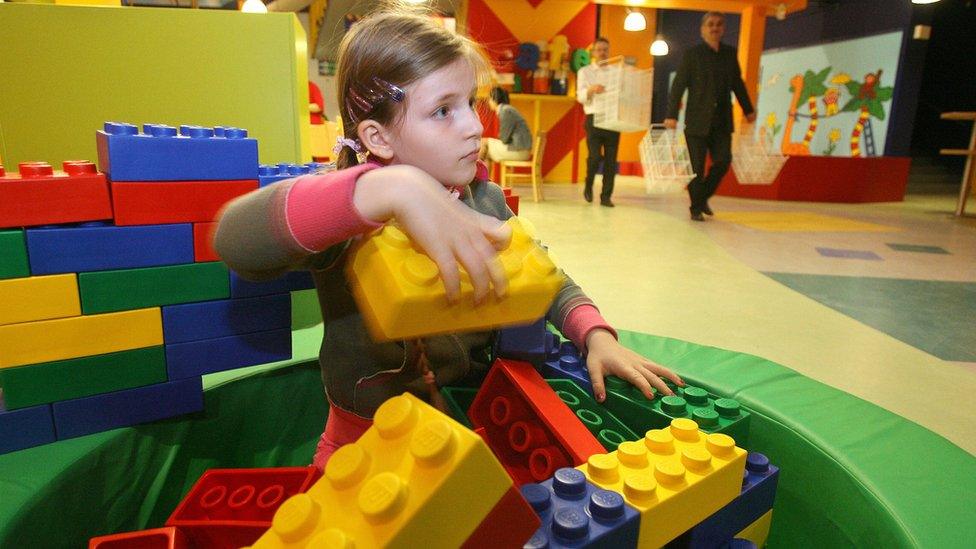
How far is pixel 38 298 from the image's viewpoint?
768 millimetres

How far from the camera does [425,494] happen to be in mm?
412

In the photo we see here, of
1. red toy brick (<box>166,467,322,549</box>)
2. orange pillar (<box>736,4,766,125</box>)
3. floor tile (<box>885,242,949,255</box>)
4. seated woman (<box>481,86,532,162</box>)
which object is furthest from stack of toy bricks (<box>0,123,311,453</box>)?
orange pillar (<box>736,4,766,125</box>)

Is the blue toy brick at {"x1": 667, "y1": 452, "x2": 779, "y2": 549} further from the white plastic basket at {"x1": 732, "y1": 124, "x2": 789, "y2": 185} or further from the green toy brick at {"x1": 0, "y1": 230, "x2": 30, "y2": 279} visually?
the white plastic basket at {"x1": 732, "y1": 124, "x2": 789, "y2": 185}

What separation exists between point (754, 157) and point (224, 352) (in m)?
5.11

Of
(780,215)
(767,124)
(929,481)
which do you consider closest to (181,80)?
(929,481)

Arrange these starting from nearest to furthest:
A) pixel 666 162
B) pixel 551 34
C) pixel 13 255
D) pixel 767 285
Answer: pixel 13 255, pixel 767 285, pixel 666 162, pixel 551 34

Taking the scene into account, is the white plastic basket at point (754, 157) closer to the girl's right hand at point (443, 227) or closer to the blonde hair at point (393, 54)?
the blonde hair at point (393, 54)

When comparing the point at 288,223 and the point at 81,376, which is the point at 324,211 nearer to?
the point at 288,223

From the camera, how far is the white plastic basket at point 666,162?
460 cm

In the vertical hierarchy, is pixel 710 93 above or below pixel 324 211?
above

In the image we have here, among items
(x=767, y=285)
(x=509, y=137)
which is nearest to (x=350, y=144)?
(x=767, y=285)

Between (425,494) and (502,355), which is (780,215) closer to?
(502,355)

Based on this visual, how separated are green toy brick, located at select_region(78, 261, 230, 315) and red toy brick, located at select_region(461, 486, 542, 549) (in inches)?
23.5

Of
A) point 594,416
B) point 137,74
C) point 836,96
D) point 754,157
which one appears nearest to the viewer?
point 594,416
